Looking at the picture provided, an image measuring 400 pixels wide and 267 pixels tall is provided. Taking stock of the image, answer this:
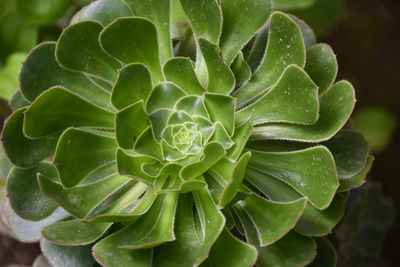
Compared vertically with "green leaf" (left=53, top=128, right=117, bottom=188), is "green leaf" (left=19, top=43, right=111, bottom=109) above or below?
above

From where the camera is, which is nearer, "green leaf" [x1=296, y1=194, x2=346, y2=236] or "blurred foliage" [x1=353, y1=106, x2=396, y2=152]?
"green leaf" [x1=296, y1=194, x2=346, y2=236]

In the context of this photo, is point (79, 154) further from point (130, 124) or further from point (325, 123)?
point (325, 123)

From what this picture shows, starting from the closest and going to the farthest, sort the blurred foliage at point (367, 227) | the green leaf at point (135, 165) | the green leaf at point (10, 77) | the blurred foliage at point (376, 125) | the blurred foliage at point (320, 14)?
1. the green leaf at point (135, 165)
2. the green leaf at point (10, 77)
3. the blurred foliage at point (367, 227)
4. the blurred foliage at point (320, 14)
5. the blurred foliage at point (376, 125)

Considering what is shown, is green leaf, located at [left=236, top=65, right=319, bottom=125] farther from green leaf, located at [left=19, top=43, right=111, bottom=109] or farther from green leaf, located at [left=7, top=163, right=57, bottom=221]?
green leaf, located at [left=7, top=163, right=57, bottom=221]

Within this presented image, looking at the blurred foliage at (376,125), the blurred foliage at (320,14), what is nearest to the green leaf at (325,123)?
the blurred foliage at (320,14)

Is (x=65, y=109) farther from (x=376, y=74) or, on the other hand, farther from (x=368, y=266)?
(x=376, y=74)

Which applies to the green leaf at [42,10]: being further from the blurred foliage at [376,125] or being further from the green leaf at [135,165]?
the blurred foliage at [376,125]

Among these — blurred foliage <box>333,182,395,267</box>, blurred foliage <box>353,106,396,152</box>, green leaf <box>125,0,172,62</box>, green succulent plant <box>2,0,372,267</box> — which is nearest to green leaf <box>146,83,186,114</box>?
green succulent plant <box>2,0,372,267</box>
